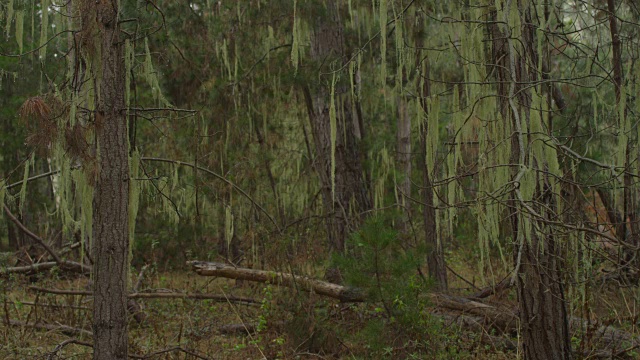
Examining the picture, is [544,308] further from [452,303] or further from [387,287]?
[452,303]

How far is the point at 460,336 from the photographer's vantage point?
623cm

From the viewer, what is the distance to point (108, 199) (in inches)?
163

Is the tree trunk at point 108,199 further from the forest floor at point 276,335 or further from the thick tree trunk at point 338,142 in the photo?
the thick tree trunk at point 338,142

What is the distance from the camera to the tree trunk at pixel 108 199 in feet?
13.6

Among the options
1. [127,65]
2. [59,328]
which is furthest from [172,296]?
[127,65]

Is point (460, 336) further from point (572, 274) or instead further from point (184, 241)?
point (184, 241)

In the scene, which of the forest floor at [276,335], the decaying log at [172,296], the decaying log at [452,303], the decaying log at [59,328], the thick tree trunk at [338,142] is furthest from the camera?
the thick tree trunk at [338,142]

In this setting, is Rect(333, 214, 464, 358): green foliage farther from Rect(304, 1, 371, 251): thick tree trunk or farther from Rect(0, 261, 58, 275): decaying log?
Rect(0, 261, 58, 275): decaying log

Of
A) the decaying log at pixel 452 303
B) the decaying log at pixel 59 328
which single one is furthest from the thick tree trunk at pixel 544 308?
Result: the decaying log at pixel 59 328

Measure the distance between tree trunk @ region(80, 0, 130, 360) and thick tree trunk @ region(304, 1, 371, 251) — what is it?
3.90m

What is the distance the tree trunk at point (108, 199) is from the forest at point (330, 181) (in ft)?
0.04

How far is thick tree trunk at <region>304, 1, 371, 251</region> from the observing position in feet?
26.2

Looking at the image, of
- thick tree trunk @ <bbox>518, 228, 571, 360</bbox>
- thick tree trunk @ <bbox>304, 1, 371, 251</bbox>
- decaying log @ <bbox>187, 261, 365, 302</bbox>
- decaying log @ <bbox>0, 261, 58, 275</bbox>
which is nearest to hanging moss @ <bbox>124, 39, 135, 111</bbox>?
decaying log @ <bbox>187, 261, 365, 302</bbox>

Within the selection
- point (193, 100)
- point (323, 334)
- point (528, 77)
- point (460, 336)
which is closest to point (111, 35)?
point (528, 77)
